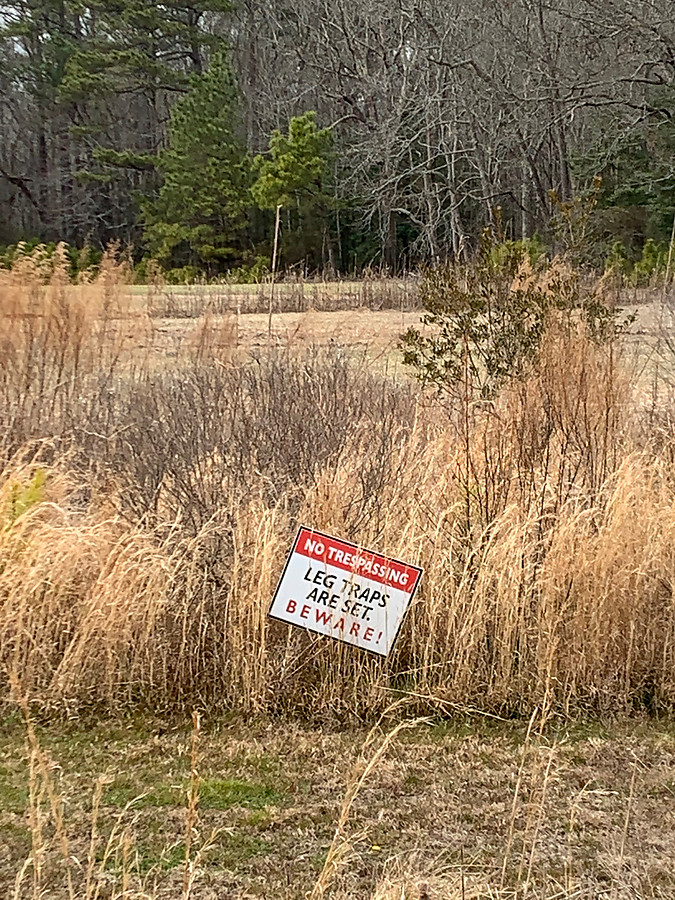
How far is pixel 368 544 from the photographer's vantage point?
3.16 metres

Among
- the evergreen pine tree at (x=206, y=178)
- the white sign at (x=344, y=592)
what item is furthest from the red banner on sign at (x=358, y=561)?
the evergreen pine tree at (x=206, y=178)

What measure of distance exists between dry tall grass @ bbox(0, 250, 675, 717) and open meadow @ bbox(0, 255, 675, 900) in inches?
0.5

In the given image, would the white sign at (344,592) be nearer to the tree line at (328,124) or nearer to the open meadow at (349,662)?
the open meadow at (349,662)

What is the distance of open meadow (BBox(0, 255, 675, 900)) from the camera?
2152 millimetres

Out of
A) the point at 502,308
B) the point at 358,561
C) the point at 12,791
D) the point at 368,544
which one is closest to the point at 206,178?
the point at 502,308

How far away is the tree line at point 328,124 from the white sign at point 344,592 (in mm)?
16538

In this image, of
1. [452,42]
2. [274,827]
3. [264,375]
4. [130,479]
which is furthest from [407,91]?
[274,827]

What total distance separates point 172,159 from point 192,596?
24.8 metres

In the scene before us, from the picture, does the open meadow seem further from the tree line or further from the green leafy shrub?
the tree line

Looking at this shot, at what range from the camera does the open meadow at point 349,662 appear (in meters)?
2.15

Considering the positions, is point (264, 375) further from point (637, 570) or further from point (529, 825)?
point (529, 825)

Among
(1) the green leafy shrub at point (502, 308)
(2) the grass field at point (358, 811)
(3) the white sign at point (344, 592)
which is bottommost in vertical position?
(2) the grass field at point (358, 811)

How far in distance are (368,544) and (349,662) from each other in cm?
47

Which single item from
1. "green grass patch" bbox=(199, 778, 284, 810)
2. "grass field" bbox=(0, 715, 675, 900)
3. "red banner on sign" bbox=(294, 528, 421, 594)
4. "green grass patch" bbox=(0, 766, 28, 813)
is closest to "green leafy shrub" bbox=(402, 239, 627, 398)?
"red banner on sign" bbox=(294, 528, 421, 594)
